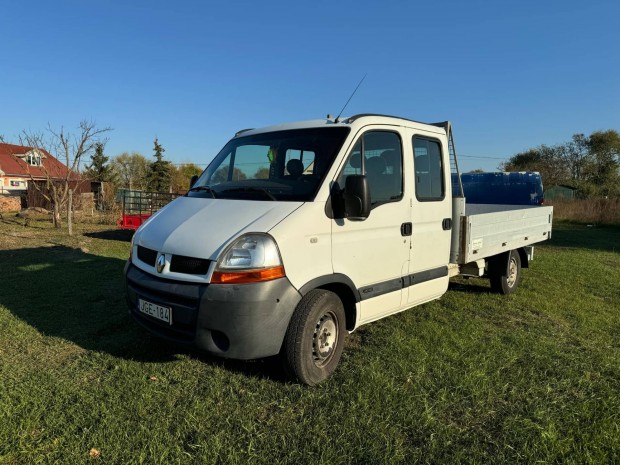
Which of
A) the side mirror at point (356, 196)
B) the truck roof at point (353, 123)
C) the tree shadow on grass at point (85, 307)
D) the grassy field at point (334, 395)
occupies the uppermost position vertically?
the truck roof at point (353, 123)

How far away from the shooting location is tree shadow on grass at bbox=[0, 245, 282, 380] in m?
3.92

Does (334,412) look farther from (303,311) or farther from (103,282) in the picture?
(103,282)

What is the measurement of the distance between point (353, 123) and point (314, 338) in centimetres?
189

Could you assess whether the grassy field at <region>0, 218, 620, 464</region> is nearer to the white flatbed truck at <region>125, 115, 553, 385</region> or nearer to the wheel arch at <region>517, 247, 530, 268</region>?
the white flatbed truck at <region>125, 115, 553, 385</region>

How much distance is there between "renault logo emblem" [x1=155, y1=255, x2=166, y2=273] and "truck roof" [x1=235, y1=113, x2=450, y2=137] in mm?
1745

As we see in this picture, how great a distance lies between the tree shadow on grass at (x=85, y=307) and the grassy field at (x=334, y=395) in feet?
0.09

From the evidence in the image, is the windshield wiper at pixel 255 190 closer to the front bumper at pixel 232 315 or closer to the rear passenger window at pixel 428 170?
the front bumper at pixel 232 315

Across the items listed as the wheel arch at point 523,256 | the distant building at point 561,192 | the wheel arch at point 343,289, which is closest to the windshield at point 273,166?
the wheel arch at point 343,289

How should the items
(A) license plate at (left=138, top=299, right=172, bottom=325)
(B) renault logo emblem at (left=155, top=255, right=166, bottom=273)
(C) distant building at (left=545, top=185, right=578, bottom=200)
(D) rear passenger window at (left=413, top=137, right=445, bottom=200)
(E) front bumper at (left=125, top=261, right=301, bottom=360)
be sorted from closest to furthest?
(E) front bumper at (left=125, top=261, right=301, bottom=360)
(A) license plate at (left=138, top=299, right=172, bottom=325)
(B) renault logo emblem at (left=155, top=255, right=166, bottom=273)
(D) rear passenger window at (left=413, top=137, right=445, bottom=200)
(C) distant building at (left=545, top=185, right=578, bottom=200)

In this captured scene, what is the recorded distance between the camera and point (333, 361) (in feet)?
11.6

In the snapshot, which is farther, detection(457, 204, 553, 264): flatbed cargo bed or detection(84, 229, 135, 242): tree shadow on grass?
detection(84, 229, 135, 242): tree shadow on grass

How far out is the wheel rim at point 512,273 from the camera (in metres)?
6.46

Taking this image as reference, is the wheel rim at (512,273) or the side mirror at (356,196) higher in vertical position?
the side mirror at (356,196)

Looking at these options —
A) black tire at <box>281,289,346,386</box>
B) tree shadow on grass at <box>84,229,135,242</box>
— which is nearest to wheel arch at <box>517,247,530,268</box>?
black tire at <box>281,289,346,386</box>
